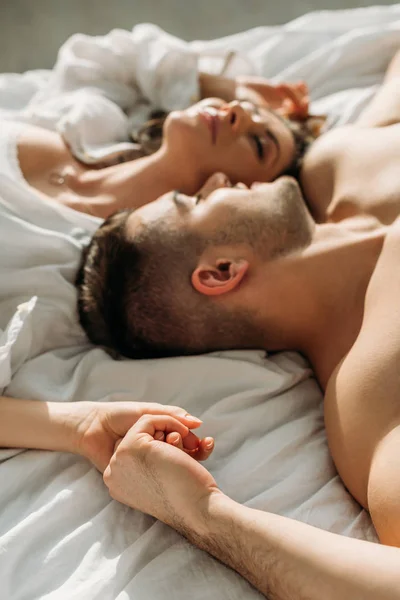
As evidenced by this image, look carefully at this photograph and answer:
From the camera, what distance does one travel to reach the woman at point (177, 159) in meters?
1.54

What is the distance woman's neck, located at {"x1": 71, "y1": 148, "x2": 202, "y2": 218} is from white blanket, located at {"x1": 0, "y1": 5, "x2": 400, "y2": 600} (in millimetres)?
145

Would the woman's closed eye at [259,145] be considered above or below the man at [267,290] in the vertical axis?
above

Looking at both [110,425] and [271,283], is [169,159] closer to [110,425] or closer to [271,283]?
[271,283]

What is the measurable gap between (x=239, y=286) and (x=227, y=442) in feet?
0.95

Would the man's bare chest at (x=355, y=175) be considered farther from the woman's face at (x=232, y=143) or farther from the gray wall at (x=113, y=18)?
the gray wall at (x=113, y=18)

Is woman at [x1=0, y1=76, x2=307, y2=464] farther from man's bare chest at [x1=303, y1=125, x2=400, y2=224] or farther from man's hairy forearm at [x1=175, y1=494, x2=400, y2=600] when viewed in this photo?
man's hairy forearm at [x1=175, y1=494, x2=400, y2=600]

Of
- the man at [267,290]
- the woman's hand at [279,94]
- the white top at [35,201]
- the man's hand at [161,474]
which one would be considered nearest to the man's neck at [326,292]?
the man at [267,290]

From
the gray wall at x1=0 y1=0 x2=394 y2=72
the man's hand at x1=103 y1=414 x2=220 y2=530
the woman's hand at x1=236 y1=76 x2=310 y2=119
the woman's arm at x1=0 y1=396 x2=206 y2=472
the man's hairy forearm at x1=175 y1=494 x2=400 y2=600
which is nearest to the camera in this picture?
the man's hairy forearm at x1=175 y1=494 x2=400 y2=600

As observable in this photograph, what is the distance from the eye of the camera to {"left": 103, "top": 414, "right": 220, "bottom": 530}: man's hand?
3.06 ft

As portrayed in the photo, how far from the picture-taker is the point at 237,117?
5.06 ft

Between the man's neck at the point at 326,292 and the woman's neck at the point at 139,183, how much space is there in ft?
1.44

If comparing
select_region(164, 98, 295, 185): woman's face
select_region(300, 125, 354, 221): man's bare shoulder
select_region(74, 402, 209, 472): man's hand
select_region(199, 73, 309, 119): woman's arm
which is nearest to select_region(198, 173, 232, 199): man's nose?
select_region(164, 98, 295, 185): woman's face

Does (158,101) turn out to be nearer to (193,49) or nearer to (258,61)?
(193,49)

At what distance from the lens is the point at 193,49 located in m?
1.85
